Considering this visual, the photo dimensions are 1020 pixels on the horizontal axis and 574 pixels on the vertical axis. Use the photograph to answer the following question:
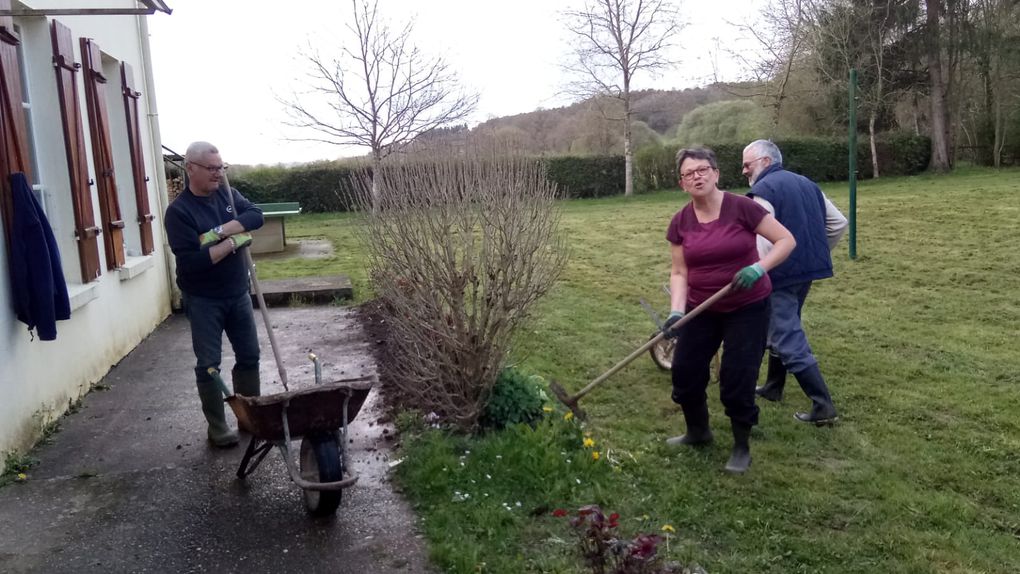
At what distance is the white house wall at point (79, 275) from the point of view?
4527mm

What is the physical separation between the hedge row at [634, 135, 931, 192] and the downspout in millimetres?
18136

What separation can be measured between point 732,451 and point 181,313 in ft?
21.7

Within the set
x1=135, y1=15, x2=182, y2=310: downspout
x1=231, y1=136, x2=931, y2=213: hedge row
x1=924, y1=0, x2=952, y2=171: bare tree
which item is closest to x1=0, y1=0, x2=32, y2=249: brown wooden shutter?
x1=135, y1=15, x2=182, y2=310: downspout

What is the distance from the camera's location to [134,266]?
23.5ft

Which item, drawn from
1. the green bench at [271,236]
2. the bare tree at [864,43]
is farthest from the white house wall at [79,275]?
the bare tree at [864,43]

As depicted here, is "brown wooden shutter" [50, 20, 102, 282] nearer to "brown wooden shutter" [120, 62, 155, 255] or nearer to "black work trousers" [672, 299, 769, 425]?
"brown wooden shutter" [120, 62, 155, 255]

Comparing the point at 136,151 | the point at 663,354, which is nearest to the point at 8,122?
the point at 136,151

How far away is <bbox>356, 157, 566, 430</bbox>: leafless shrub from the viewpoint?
4.50 metres

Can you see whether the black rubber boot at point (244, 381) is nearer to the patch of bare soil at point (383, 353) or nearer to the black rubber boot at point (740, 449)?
the patch of bare soil at point (383, 353)

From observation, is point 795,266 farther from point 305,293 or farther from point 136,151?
point 136,151

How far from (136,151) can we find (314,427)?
218 inches

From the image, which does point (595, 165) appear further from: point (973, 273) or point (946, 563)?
point (946, 563)

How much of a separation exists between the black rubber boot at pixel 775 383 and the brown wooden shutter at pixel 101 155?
→ 517cm

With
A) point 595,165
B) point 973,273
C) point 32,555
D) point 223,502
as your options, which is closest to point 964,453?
point 223,502
